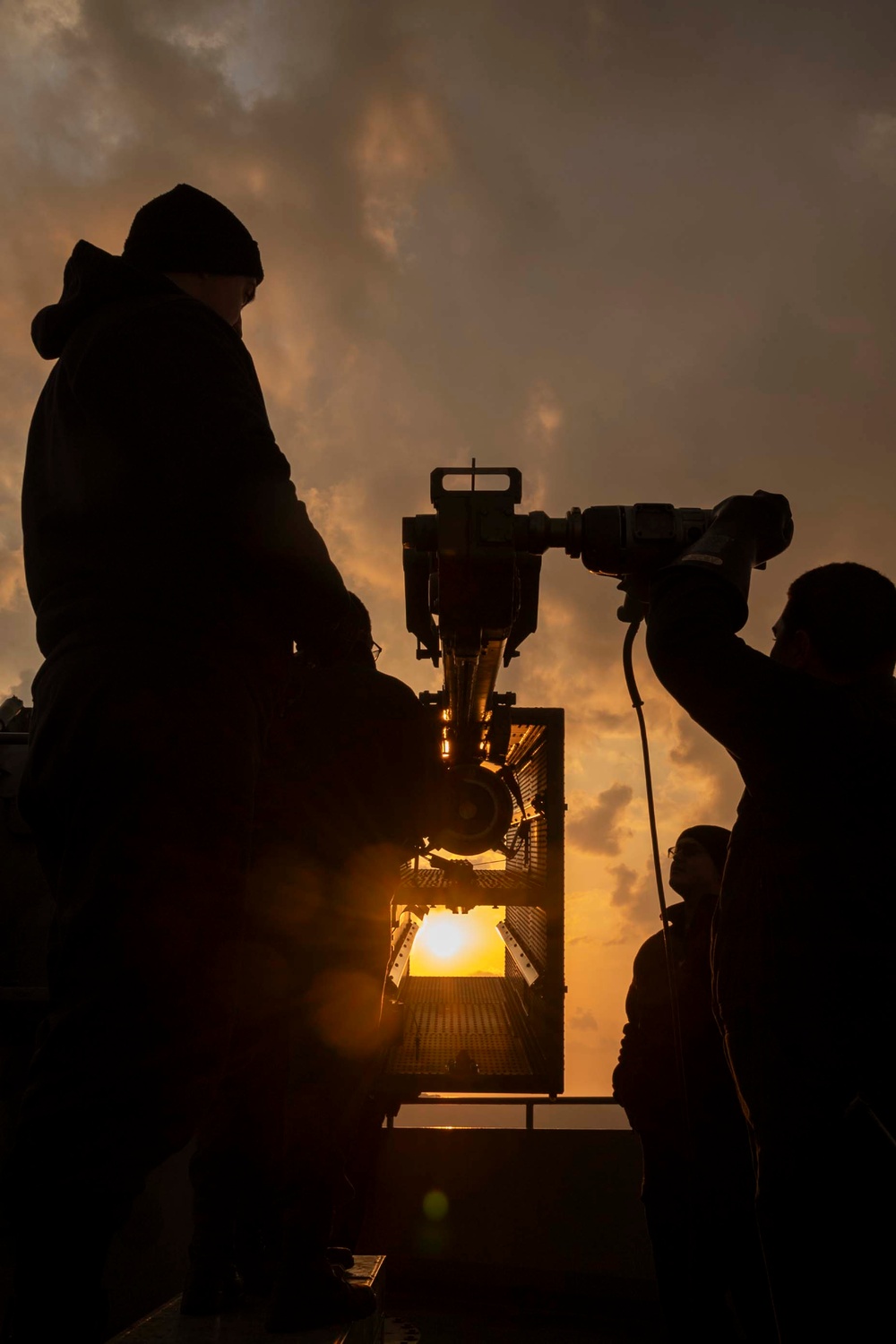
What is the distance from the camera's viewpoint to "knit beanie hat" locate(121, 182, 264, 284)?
1.84 m

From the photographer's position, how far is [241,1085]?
7.00 ft

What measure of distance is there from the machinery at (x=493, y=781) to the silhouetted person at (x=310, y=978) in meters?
0.25

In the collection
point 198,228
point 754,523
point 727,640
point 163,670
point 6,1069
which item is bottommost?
point 6,1069

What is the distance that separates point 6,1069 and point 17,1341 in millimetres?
1836

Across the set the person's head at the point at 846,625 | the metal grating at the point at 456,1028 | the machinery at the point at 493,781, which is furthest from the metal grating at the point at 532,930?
the person's head at the point at 846,625

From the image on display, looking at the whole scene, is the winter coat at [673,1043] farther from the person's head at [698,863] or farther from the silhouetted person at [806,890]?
the silhouetted person at [806,890]

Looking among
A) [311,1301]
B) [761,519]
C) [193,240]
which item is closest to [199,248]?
[193,240]

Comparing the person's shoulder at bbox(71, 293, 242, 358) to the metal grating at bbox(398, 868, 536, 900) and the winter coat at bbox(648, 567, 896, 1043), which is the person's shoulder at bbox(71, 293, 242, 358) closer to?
the winter coat at bbox(648, 567, 896, 1043)

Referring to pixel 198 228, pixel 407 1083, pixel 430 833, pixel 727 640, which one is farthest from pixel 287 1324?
pixel 407 1083

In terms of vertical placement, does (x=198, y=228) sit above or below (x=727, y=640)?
above

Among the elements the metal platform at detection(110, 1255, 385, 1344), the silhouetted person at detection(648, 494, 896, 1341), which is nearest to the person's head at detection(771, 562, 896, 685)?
the silhouetted person at detection(648, 494, 896, 1341)

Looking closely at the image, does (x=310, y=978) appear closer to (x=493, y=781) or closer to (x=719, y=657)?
(x=719, y=657)

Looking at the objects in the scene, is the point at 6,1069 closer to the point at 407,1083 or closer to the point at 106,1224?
the point at 106,1224

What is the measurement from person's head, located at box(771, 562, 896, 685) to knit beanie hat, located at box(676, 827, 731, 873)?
211cm
